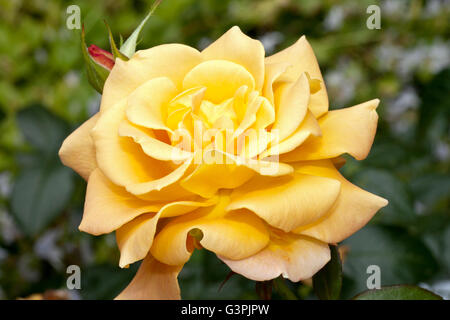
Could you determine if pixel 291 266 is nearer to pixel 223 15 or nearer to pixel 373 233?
pixel 373 233

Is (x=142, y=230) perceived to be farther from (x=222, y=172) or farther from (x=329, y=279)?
(x=329, y=279)

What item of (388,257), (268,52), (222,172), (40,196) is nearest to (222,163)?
(222,172)

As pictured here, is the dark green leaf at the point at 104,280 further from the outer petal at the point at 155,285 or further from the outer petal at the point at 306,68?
the outer petal at the point at 306,68

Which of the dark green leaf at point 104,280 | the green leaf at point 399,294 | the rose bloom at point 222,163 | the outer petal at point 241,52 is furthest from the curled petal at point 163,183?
the dark green leaf at point 104,280

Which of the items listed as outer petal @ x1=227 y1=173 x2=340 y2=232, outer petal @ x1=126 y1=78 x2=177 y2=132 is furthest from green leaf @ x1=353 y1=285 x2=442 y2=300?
outer petal @ x1=126 y1=78 x2=177 y2=132

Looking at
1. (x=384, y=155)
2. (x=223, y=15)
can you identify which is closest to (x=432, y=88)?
(x=384, y=155)

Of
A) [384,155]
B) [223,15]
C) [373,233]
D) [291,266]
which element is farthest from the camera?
[223,15]

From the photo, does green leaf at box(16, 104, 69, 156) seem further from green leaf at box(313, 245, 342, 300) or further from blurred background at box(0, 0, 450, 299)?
green leaf at box(313, 245, 342, 300)
